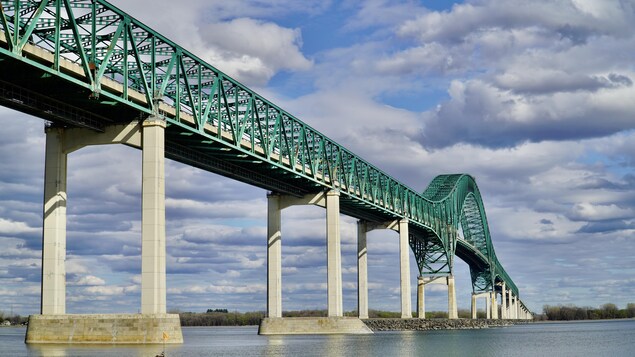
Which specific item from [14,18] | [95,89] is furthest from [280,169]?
[14,18]

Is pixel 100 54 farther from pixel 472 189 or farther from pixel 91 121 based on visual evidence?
pixel 472 189

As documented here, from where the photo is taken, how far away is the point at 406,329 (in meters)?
120

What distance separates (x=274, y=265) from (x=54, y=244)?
38486 mm

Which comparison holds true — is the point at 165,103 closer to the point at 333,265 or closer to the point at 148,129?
the point at 148,129

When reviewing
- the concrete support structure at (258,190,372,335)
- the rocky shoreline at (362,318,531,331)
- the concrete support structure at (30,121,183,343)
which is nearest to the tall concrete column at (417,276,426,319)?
the rocky shoreline at (362,318,531,331)

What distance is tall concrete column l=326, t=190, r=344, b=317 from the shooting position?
9694cm

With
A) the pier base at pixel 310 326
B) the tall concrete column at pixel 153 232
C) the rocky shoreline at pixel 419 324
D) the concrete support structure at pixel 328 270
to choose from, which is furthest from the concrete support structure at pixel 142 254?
the rocky shoreline at pixel 419 324

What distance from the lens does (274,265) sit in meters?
96.0

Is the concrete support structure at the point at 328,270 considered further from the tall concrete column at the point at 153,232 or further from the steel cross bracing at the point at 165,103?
the tall concrete column at the point at 153,232

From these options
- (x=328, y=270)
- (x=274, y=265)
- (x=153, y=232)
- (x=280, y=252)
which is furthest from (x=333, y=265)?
(x=153, y=232)

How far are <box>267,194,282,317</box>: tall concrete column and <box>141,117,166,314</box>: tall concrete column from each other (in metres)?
36.9

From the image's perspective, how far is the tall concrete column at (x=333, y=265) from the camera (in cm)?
9694

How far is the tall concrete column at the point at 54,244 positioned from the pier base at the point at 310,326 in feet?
115

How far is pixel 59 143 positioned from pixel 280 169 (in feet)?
100
